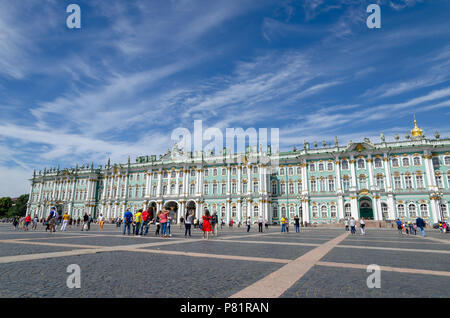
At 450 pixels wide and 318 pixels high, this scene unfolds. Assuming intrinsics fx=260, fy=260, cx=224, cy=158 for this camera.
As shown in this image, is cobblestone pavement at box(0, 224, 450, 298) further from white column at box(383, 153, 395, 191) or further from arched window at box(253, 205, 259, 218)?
arched window at box(253, 205, 259, 218)

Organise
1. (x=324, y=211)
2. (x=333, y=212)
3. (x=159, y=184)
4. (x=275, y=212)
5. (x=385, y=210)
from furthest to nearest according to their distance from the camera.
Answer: (x=159, y=184)
(x=275, y=212)
(x=324, y=211)
(x=333, y=212)
(x=385, y=210)

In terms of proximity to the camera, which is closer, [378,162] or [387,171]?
[387,171]

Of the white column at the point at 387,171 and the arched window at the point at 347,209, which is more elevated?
the white column at the point at 387,171

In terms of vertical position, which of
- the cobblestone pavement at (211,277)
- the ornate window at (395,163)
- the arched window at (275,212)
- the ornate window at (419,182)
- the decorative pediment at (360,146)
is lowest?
the cobblestone pavement at (211,277)

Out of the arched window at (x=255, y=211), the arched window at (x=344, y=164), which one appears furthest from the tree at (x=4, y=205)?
the arched window at (x=344, y=164)

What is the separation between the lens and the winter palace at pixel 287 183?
41375mm

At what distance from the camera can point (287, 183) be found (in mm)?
50938

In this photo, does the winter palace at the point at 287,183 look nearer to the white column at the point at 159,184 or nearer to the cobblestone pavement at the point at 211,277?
the white column at the point at 159,184

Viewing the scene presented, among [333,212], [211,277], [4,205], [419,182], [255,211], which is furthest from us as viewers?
[4,205]

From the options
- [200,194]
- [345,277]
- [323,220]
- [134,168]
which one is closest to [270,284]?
[345,277]

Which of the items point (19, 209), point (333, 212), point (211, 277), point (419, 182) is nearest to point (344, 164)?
point (333, 212)

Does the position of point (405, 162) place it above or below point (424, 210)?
above

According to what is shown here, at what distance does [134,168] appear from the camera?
206 ft

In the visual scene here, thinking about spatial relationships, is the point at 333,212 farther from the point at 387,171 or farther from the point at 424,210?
the point at 424,210
